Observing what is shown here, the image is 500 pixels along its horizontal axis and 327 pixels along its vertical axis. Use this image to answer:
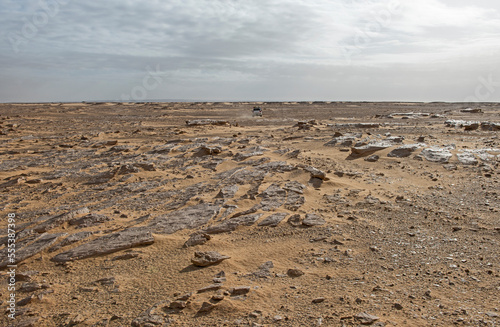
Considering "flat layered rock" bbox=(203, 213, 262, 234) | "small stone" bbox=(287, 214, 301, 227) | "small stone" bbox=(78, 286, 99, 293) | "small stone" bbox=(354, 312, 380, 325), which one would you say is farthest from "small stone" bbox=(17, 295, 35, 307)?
"small stone" bbox=(287, 214, 301, 227)

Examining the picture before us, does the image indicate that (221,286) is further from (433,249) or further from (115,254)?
(433,249)

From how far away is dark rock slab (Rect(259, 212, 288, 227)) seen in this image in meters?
5.94

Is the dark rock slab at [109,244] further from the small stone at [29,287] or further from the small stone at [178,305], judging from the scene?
the small stone at [178,305]

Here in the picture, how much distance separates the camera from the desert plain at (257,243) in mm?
3691

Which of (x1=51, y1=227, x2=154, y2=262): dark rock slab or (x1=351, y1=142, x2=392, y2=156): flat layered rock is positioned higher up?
(x1=351, y1=142, x2=392, y2=156): flat layered rock

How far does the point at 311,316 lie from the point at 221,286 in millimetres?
1201

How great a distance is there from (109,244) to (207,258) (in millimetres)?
1780

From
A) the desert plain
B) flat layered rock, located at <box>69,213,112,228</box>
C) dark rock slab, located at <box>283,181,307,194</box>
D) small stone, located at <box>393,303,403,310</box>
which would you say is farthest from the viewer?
dark rock slab, located at <box>283,181,307,194</box>

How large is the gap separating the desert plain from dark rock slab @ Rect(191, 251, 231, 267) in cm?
2

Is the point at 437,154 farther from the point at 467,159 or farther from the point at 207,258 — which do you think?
the point at 207,258

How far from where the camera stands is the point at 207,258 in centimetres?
471

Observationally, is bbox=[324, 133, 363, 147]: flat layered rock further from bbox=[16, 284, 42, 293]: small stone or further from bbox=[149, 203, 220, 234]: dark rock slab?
bbox=[16, 284, 42, 293]: small stone

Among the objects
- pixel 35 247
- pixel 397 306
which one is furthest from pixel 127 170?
pixel 397 306

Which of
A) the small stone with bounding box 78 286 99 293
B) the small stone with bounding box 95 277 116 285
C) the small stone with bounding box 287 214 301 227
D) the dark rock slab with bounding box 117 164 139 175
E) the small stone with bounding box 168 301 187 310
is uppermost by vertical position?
the dark rock slab with bounding box 117 164 139 175
